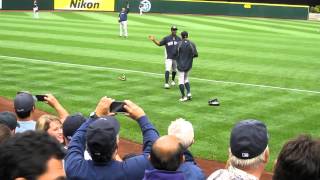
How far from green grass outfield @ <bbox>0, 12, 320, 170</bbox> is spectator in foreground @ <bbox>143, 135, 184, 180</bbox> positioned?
5.82m

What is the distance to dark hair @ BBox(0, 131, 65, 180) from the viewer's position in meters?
2.71

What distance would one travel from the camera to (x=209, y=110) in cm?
1298

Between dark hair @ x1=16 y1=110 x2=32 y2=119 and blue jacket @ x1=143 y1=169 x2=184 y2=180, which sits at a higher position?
blue jacket @ x1=143 y1=169 x2=184 y2=180

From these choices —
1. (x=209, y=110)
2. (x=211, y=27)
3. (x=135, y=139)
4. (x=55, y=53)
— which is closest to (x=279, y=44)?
(x=211, y=27)

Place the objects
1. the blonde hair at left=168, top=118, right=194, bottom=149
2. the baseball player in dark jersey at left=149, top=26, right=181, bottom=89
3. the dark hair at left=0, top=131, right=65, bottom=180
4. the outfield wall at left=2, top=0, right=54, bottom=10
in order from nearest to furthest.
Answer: the dark hair at left=0, top=131, right=65, bottom=180 < the blonde hair at left=168, top=118, right=194, bottom=149 < the baseball player in dark jersey at left=149, top=26, right=181, bottom=89 < the outfield wall at left=2, top=0, right=54, bottom=10

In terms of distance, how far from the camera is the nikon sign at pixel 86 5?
50.2 meters

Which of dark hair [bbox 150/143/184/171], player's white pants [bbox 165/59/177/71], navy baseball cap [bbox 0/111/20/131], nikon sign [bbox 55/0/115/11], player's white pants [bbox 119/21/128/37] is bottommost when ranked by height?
nikon sign [bbox 55/0/115/11]

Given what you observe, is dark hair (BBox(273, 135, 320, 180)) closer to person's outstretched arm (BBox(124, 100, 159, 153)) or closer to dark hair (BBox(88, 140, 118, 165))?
dark hair (BBox(88, 140, 118, 165))

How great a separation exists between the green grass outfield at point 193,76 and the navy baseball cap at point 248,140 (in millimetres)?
5727

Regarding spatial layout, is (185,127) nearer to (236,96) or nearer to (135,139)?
(135,139)

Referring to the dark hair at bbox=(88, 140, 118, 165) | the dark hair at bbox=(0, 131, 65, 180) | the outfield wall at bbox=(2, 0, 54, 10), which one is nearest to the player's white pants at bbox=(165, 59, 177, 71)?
the dark hair at bbox=(88, 140, 118, 165)

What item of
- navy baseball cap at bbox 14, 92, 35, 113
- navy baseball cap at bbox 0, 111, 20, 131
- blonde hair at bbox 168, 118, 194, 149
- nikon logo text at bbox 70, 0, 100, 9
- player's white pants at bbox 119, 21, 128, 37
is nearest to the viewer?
blonde hair at bbox 168, 118, 194, 149

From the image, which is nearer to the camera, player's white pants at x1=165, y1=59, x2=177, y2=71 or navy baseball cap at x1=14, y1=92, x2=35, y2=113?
navy baseball cap at x1=14, y1=92, x2=35, y2=113

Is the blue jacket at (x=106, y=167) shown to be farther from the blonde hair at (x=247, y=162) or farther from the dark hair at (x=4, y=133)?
the blonde hair at (x=247, y=162)
